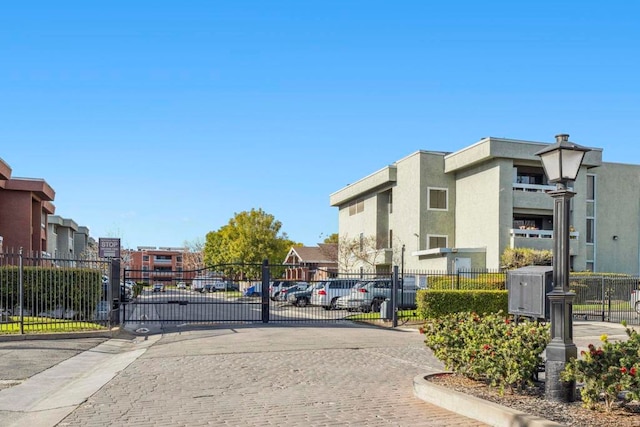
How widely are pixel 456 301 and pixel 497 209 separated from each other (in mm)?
16425

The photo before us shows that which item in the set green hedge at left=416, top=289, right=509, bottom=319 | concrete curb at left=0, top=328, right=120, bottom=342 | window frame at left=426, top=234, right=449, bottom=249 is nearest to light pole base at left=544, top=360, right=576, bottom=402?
concrete curb at left=0, top=328, right=120, bottom=342

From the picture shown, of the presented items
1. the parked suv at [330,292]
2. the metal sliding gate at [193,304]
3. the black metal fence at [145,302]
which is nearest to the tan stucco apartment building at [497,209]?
the black metal fence at [145,302]

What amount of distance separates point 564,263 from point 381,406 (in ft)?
9.44

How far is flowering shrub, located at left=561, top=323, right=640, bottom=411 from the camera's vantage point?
6617mm

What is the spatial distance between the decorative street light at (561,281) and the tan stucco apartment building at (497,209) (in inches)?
1137

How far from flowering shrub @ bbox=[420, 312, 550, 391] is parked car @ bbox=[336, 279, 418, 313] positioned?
15.3m

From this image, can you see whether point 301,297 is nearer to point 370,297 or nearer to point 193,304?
point 193,304

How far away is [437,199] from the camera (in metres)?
41.5

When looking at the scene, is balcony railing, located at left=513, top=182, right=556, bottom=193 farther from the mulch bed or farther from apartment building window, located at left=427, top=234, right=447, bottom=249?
the mulch bed

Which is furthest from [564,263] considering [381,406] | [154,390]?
[154,390]

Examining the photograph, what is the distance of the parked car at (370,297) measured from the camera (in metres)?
24.7

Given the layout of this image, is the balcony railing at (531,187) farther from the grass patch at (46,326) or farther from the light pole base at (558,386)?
the light pole base at (558,386)

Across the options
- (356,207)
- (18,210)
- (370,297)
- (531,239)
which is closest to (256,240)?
(356,207)

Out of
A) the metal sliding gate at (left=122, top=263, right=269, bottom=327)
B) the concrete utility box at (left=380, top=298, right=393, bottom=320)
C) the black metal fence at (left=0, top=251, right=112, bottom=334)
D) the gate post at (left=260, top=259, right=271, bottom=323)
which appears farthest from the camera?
the concrete utility box at (left=380, top=298, right=393, bottom=320)
